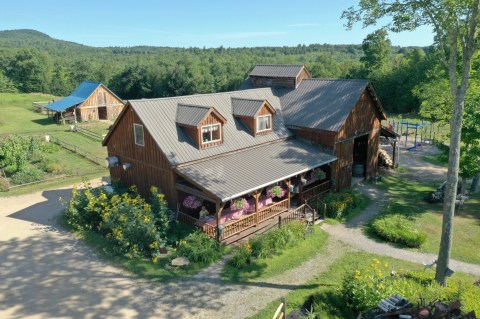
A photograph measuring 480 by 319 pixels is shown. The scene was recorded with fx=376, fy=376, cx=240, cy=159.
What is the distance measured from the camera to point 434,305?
12.0m

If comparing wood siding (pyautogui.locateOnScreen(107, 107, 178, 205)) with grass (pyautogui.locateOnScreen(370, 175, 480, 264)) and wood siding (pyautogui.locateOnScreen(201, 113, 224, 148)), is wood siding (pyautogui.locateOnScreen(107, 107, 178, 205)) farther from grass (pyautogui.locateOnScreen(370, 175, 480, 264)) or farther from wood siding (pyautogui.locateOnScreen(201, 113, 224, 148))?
grass (pyautogui.locateOnScreen(370, 175, 480, 264))

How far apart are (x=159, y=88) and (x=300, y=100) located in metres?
69.7

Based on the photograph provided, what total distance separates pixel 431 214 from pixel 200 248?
14526mm

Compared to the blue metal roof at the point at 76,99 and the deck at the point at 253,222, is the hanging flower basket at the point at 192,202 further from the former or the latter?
the blue metal roof at the point at 76,99

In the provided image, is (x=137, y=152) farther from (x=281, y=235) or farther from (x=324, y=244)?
(x=324, y=244)

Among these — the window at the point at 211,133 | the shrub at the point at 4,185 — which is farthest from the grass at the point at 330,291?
the shrub at the point at 4,185

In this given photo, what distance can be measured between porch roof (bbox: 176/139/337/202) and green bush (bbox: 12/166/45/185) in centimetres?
1584

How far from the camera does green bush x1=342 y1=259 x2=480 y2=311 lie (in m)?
13.0

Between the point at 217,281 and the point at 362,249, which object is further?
the point at 362,249

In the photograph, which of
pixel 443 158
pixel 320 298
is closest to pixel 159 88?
pixel 443 158

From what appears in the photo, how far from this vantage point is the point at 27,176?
28.9 m

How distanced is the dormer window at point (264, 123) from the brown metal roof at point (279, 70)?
5.58 m

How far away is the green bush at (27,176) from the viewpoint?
93.2 feet

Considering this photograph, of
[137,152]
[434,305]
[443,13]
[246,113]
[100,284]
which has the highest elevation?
[443,13]
